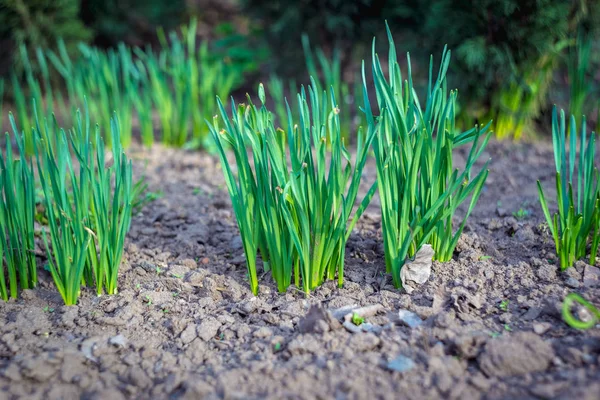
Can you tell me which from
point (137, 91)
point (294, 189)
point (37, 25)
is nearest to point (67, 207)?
point (294, 189)

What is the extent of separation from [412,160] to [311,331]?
649 millimetres

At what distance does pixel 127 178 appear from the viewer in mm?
2008

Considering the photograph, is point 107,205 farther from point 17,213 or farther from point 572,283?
point 572,283

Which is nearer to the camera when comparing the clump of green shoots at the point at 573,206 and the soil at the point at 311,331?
the soil at the point at 311,331

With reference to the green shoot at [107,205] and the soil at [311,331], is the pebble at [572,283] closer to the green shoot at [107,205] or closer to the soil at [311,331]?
the soil at [311,331]

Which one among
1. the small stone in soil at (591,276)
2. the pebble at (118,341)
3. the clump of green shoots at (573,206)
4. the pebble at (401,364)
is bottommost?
the pebble at (118,341)

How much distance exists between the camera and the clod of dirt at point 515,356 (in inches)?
63.3

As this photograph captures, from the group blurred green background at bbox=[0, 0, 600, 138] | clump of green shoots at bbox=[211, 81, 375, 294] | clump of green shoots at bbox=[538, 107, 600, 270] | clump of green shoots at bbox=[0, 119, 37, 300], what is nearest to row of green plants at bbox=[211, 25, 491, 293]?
clump of green shoots at bbox=[211, 81, 375, 294]

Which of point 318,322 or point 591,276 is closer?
point 318,322

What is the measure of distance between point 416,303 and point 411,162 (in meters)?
0.49

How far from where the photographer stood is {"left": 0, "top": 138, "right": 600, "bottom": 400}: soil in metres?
1.61

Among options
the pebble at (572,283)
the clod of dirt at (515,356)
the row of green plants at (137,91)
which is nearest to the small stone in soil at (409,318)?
the clod of dirt at (515,356)

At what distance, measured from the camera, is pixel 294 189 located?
1894 millimetres

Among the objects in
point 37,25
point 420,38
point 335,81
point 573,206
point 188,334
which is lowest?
point 188,334
